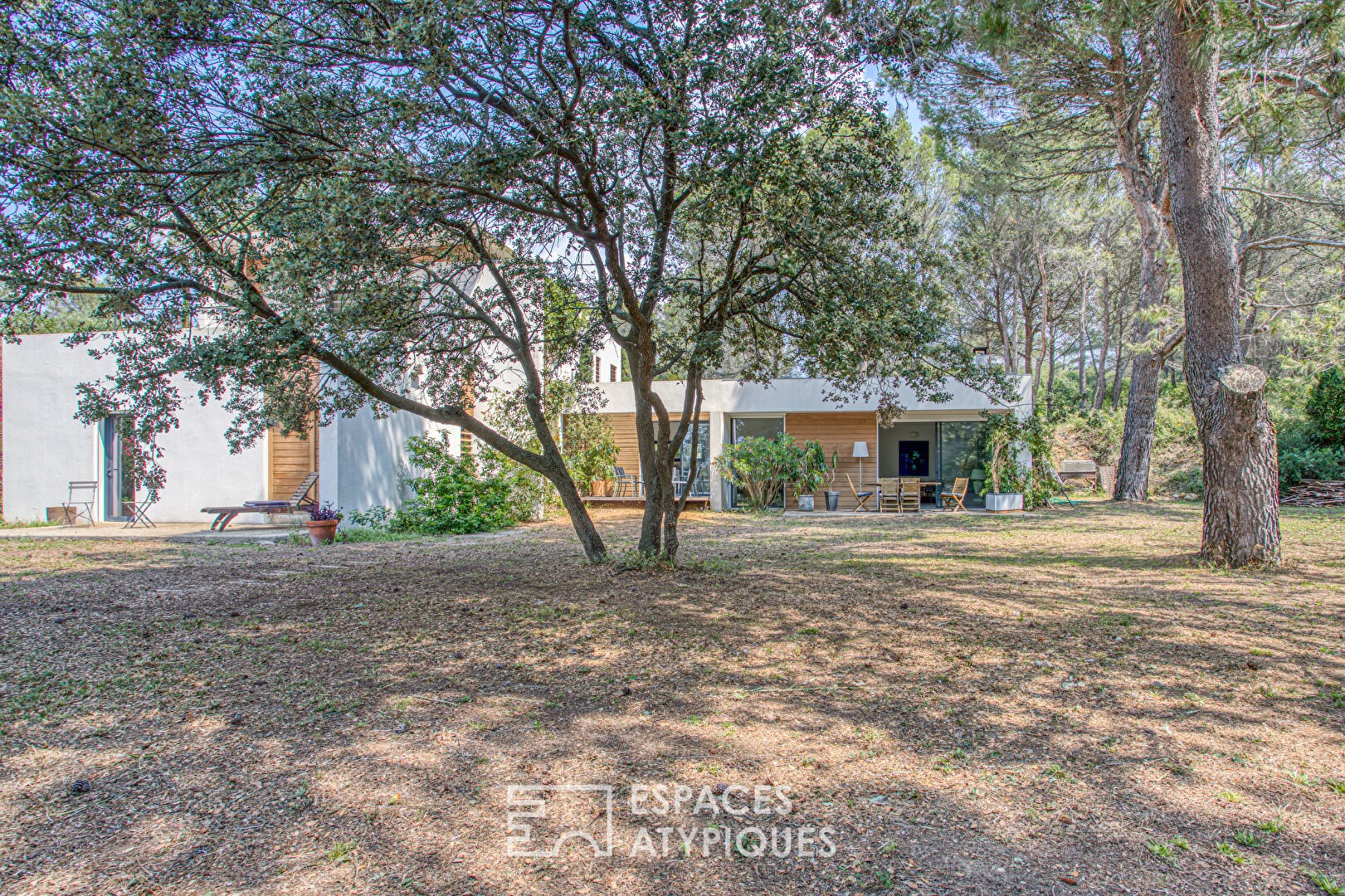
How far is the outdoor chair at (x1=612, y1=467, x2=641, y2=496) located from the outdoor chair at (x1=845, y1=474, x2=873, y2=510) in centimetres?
487

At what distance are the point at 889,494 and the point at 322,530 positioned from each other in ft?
37.8

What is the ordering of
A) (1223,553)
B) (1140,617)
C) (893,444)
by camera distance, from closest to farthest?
1. (1140,617)
2. (1223,553)
3. (893,444)

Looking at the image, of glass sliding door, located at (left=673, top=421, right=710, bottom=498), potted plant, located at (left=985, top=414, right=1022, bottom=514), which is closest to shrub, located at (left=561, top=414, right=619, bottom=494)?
glass sliding door, located at (left=673, top=421, right=710, bottom=498)

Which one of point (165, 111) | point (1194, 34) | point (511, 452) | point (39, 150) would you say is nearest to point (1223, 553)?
point (1194, 34)

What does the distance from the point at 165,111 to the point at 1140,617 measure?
759 centimetres

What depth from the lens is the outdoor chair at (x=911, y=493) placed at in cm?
1628

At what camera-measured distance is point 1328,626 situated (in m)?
5.06

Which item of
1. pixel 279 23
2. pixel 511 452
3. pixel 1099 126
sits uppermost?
pixel 1099 126

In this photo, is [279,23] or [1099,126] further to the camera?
[1099,126]

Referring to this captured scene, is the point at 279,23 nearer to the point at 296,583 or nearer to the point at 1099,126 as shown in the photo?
the point at 296,583

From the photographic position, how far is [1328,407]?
658 inches

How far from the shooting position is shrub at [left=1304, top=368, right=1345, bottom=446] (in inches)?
649

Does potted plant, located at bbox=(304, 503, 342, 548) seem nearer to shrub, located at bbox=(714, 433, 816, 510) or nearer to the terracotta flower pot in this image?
the terracotta flower pot

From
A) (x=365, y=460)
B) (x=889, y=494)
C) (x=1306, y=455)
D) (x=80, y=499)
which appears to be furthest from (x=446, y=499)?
(x=1306, y=455)
